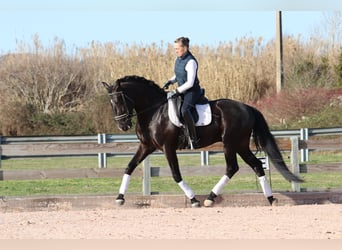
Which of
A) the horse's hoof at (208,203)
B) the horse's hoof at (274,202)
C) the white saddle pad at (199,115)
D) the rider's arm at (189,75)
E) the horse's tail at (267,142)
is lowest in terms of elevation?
the horse's hoof at (274,202)

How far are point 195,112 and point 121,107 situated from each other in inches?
40.4

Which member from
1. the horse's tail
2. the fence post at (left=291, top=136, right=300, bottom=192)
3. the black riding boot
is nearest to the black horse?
the horse's tail

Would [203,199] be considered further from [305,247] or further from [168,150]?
[305,247]

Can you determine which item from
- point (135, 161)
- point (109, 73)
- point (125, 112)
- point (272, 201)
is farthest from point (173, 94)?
point (109, 73)

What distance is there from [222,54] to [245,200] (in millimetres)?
23433

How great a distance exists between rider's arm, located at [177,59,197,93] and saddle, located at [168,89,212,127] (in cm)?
24

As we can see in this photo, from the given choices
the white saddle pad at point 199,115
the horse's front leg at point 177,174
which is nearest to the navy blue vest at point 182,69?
the white saddle pad at point 199,115

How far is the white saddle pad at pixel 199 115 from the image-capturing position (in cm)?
1085

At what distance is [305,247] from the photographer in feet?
22.6

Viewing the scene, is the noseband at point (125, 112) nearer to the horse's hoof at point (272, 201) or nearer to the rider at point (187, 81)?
the rider at point (187, 81)

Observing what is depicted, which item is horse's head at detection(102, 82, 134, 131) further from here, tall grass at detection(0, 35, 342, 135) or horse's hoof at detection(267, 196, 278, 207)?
→ tall grass at detection(0, 35, 342, 135)

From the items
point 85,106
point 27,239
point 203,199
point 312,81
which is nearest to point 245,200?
point 203,199

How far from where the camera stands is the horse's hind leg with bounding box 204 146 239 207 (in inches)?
430

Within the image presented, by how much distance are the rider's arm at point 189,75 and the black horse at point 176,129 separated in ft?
1.63
